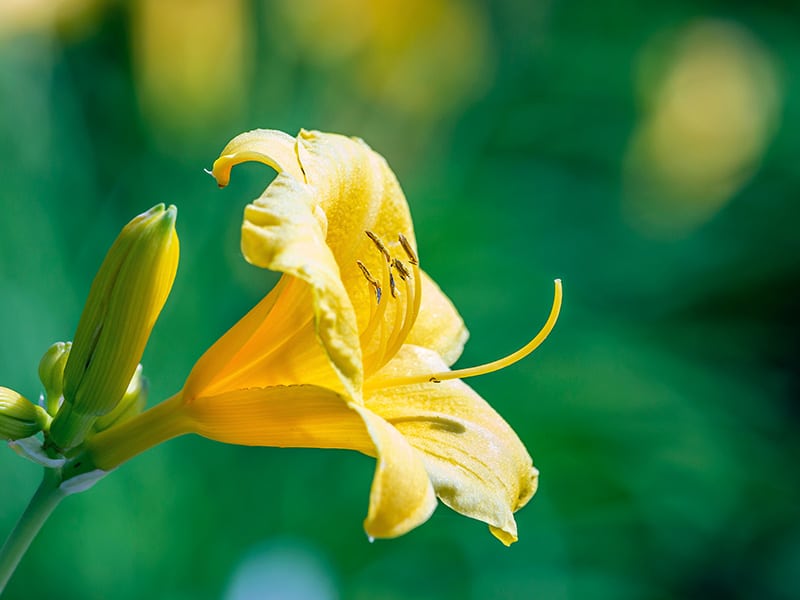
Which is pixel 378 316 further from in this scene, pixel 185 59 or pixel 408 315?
pixel 185 59

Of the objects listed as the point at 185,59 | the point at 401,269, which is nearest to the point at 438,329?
the point at 401,269

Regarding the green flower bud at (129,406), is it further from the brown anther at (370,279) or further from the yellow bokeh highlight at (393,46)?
the yellow bokeh highlight at (393,46)

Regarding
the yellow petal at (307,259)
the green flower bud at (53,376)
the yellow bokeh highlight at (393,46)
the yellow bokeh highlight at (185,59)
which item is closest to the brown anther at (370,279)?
the yellow petal at (307,259)

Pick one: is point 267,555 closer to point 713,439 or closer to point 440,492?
point 713,439

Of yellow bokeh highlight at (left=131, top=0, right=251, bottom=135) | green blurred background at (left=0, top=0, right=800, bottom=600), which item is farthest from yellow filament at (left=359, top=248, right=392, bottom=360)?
yellow bokeh highlight at (left=131, top=0, right=251, bottom=135)

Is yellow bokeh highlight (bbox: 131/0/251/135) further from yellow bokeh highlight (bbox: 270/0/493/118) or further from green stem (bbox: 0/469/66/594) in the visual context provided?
green stem (bbox: 0/469/66/594)

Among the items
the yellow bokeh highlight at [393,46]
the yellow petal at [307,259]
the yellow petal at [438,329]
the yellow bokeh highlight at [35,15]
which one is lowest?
the yellow bokeh highlight at [393,46]

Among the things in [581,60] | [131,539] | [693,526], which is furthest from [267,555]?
[581,60]
